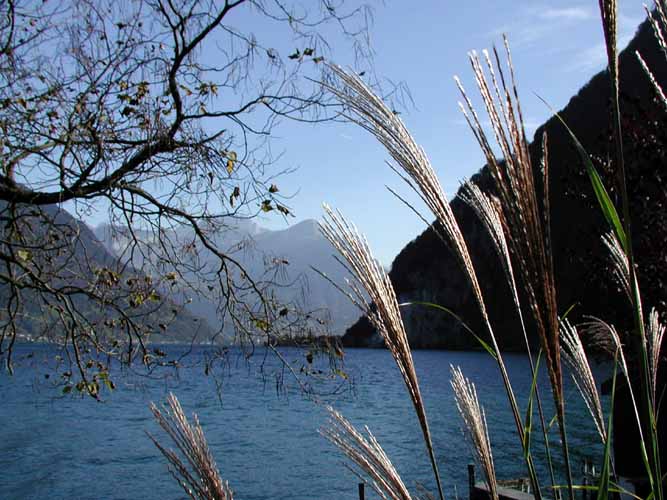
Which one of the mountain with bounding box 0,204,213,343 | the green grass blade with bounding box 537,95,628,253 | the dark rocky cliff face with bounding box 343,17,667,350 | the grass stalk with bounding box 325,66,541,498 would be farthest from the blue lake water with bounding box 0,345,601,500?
the green grass blade with bounding box 537,95,628,253

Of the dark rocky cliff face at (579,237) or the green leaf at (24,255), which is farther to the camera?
the dark rocky cliff face at (579,237)

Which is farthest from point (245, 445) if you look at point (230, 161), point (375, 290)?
point (375, 290)

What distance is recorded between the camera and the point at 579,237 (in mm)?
13992

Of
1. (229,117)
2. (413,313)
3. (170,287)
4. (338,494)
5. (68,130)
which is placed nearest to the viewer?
(68,130)

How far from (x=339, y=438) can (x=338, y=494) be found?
22.4m

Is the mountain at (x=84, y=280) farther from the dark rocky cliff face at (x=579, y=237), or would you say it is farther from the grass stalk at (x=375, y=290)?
the grass stalk at (x=375, y=290)

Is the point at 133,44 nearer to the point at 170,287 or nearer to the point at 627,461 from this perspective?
the point at 170,287

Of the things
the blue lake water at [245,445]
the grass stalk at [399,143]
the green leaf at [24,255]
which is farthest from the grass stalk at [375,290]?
the blue lake water at [245,445]

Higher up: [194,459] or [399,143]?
[399,143]

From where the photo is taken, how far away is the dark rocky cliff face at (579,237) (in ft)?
28.7

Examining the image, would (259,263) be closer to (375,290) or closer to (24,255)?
(24,255)

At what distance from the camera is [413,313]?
357 ft

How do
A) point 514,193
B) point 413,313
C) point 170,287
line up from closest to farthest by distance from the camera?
point 514,193, point 170,287, point 413,313

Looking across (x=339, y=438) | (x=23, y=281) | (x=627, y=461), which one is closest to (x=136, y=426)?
(x=627, y=461)
